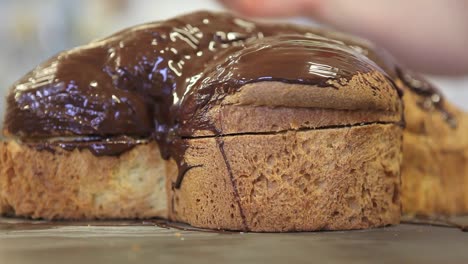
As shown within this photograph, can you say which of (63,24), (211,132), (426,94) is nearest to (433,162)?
(426,94)

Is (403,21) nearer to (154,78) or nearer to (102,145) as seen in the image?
(154,78)

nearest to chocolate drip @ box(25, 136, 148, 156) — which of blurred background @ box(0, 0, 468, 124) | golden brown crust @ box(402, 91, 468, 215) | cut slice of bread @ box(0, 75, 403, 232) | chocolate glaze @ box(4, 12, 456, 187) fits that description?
chocolate glaze @ box(4, 12, 456, 187)

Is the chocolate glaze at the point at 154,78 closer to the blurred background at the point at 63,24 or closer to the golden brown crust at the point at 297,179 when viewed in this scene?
the golden brown crust at the point at 297,179

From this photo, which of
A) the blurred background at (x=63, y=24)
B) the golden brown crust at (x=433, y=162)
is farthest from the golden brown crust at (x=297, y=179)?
the blurred background at (x=63, y=24)

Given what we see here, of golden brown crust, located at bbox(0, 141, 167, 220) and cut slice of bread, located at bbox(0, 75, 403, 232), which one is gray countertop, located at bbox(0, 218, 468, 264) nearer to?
cut slice of bread, located at bbox(0, 75, 403, 232)

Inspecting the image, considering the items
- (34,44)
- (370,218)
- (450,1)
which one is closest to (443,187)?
(370,218)

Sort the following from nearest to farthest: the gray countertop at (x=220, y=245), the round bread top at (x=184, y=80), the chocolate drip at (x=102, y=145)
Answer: the gray countertop at (x=220, y=245) < the round bread top at (x=184, y=80) < the chocolate drip at (x=102, y=145)

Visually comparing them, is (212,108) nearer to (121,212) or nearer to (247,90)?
(247,90)
